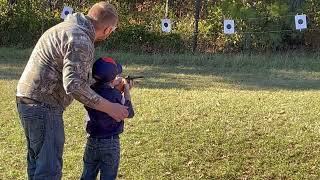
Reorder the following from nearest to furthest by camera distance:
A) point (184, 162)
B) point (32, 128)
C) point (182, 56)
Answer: point (32, 128)
point (184, 162)
point (182, 56)

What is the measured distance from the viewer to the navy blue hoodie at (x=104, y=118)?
342cm

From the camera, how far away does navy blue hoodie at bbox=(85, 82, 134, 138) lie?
342 centimetres

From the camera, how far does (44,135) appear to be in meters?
3.21

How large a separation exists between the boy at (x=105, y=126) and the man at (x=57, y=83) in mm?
241

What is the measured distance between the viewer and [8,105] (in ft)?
24.1

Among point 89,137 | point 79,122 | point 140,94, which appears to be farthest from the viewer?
point 140,94

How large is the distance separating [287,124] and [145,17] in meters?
9.61

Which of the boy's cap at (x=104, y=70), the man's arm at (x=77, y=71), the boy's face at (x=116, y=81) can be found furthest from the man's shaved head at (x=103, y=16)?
the boy's face at (x=116, y=81)

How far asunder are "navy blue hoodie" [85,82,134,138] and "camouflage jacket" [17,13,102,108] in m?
0.27

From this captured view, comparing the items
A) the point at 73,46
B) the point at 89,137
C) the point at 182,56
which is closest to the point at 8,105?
the point at 89,137

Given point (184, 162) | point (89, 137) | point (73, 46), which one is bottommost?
Result: point (184, 162)

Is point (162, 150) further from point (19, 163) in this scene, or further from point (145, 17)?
point (145, 17)

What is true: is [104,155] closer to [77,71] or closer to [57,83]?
[57,83]

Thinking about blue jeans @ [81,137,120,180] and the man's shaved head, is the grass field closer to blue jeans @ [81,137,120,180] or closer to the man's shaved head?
blue jeans @ [81,137,120,180]
